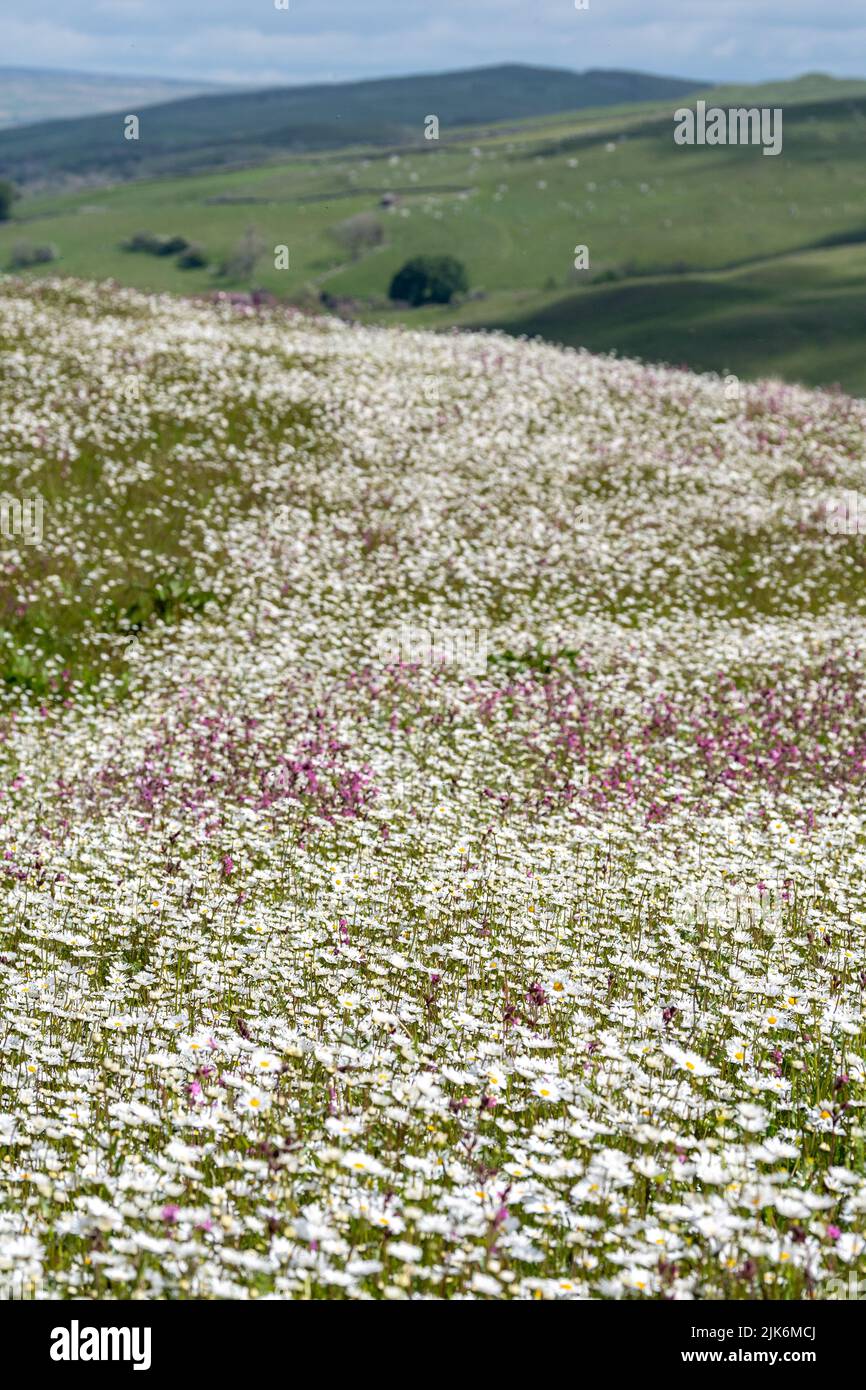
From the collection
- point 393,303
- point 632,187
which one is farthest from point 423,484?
point 632,187

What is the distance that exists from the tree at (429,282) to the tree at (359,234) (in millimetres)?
18373

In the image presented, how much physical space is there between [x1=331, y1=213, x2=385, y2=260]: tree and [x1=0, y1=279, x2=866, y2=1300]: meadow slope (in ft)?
418

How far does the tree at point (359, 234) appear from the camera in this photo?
148750mm

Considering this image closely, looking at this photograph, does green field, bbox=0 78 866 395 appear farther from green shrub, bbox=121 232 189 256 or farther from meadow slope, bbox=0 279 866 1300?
meadow slope, bbox=0 279 866 1300

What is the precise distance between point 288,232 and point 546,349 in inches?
5530

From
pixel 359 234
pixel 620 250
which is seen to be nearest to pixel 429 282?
pixel 620 250

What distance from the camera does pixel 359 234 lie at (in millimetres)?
150625

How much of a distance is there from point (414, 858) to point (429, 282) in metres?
125

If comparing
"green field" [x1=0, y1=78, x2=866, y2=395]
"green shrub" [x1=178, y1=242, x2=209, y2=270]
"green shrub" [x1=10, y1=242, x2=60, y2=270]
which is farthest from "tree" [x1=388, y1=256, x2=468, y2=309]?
"green shrub" [x1=10, y1=242, x2=60, y2=270]

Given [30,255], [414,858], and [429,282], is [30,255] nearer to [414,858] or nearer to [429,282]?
[429,282]

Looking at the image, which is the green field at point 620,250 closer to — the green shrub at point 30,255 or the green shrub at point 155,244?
the green shrub at point 30,255

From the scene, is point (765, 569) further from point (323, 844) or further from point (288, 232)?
point (288, 232)

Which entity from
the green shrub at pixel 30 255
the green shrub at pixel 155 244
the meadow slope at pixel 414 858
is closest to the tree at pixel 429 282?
the green shrub at pixel 155 244

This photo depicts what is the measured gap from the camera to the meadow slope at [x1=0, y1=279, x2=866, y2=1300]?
16.4ft
